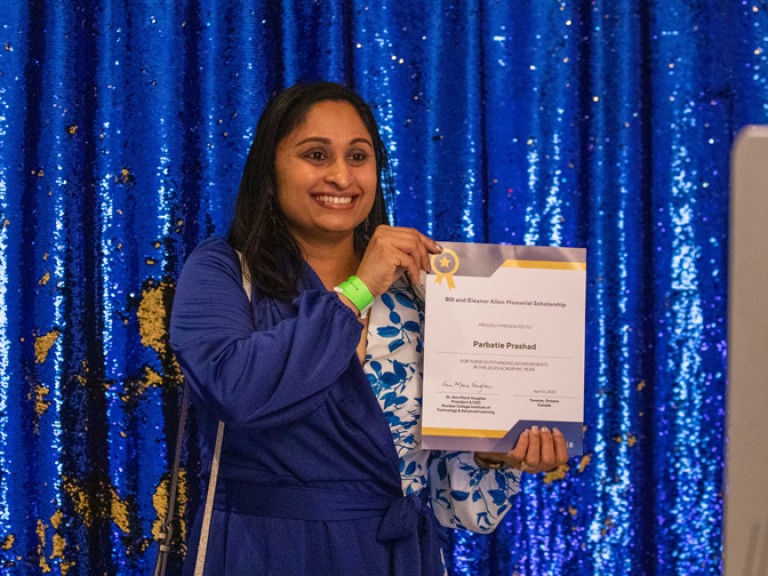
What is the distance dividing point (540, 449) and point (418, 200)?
2.45 feet

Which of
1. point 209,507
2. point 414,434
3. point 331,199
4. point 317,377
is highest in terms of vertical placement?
point 331,199

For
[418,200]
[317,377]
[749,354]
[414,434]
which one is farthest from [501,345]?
[749,354]

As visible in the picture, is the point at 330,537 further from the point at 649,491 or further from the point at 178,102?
the point at 178,102

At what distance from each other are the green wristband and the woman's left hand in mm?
316

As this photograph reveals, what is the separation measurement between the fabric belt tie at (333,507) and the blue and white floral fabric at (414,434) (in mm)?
90

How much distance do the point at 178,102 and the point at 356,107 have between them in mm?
582

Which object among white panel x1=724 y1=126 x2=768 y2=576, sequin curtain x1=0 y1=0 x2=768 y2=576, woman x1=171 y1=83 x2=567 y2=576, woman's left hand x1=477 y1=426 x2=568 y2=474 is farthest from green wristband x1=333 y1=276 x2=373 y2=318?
white panel x1=724 y1=126 x2=768 y2=576

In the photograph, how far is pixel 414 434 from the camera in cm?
133

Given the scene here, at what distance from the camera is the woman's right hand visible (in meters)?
1.27

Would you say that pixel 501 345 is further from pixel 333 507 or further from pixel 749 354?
pixel 749 354

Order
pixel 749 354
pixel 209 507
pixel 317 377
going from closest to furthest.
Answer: pixel 749 354
pixel 317 377
pixel 209 507

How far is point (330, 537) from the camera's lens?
1.23 metres

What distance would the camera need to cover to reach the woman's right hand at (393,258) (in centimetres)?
127
